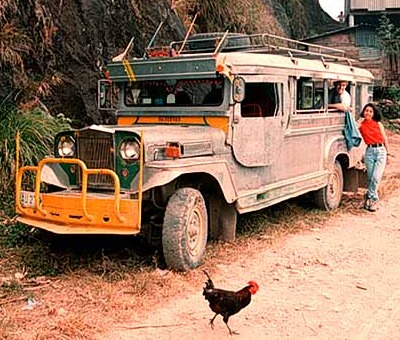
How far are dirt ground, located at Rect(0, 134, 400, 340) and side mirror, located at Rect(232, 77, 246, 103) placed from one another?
5.57 ft

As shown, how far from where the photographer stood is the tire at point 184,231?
603 cm

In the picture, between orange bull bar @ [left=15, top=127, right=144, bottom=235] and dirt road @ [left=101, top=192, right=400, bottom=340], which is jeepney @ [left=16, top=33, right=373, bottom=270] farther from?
dirt road @ [left=101, top=192, right=400, bottom=340]

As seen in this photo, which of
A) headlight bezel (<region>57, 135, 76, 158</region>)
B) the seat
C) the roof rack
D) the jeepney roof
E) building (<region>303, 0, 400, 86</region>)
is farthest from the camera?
building (<region>303, 0, 400, 86</region>)

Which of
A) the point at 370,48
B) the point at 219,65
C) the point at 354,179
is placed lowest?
the point at 354,179

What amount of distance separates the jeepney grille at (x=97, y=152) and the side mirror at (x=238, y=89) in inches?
62.5

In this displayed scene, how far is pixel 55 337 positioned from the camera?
181 inches

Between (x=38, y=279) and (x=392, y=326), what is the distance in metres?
3.22

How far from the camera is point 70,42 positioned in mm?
10820

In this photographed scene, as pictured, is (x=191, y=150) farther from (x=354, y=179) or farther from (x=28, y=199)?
(x=354, y=179)

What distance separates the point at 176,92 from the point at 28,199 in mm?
2275

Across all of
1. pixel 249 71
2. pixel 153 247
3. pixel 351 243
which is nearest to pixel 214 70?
pixel 249 71

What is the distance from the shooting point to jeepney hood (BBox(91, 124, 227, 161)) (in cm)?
623

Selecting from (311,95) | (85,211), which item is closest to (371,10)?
(311,95)

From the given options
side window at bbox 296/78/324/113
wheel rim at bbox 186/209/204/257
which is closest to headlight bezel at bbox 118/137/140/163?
wheel rim at bbox 186/209/204/257
